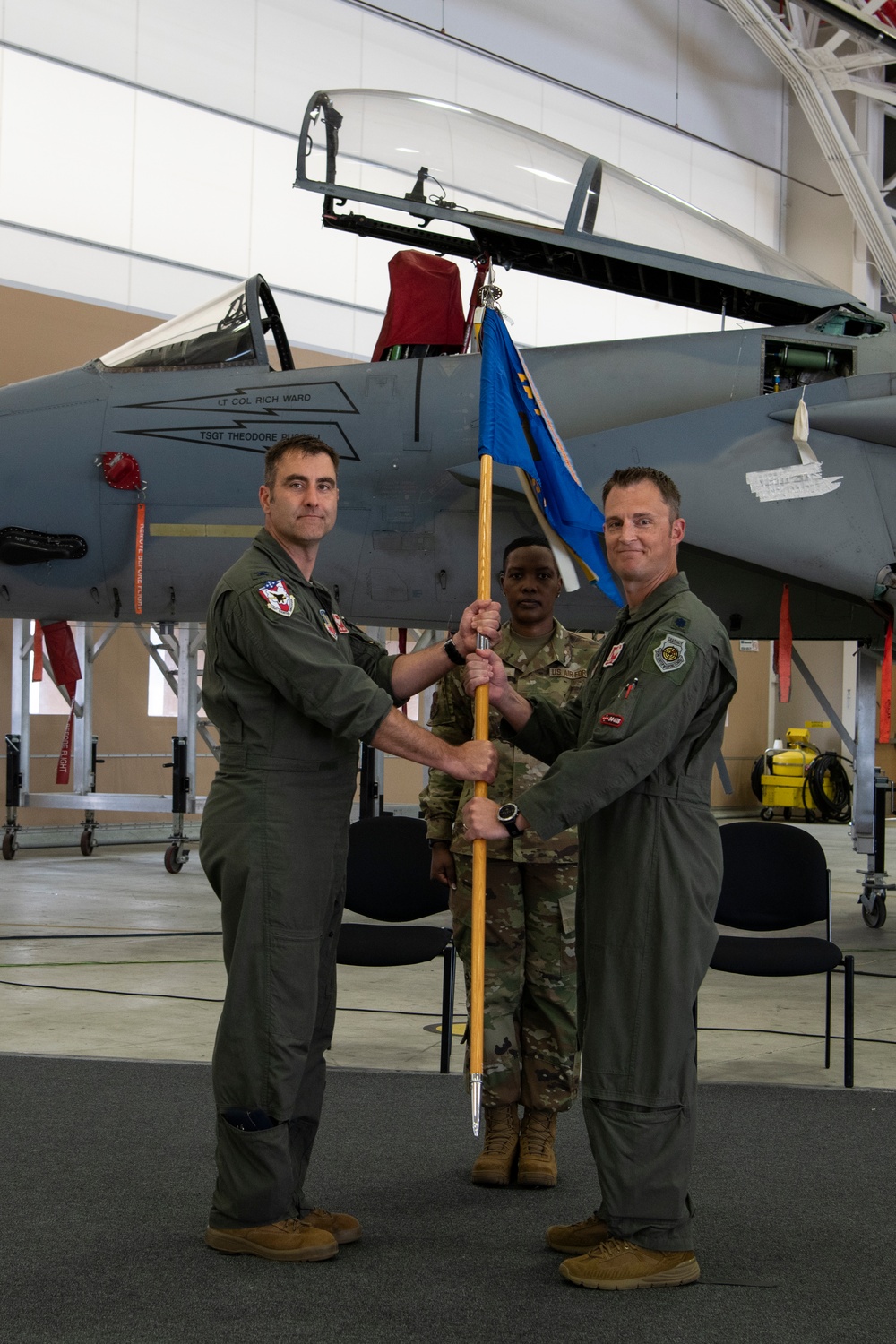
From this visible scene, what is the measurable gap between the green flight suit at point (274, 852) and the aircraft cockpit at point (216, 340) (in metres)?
3.48

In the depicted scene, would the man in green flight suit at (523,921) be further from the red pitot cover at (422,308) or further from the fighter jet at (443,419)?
the red pitot cover at (422,308)

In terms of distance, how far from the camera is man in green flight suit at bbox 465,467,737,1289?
2.51 m

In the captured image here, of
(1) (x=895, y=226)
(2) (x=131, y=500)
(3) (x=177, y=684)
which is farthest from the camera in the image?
(1) (x=895, y=226)

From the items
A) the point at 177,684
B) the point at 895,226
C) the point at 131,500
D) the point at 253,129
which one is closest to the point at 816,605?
the point at 131,500

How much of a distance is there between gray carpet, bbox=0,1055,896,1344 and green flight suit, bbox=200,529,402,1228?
0.82ft

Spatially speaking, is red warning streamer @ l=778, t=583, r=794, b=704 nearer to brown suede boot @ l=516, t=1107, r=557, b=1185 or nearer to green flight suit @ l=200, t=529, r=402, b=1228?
brown suede boot @ l=516, t=1107, r=557, b=1185

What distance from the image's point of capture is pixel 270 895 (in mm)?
2650

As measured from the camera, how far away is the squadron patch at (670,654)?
8.49ft

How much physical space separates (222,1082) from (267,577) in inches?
43.2

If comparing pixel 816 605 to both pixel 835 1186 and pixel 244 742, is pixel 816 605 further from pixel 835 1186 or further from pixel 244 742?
pixel 244 742

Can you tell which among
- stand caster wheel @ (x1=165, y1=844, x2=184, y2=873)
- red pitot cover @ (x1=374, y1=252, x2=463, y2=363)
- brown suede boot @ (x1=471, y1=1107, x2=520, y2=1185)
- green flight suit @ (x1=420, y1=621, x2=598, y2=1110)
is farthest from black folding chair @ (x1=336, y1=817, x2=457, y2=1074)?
stand caster wheel @ (x1=165, y1=844, x2=184, y2=873)

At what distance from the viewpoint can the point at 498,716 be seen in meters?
3.63

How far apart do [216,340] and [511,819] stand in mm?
4114

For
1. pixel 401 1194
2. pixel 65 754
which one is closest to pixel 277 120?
pixel 65 754
